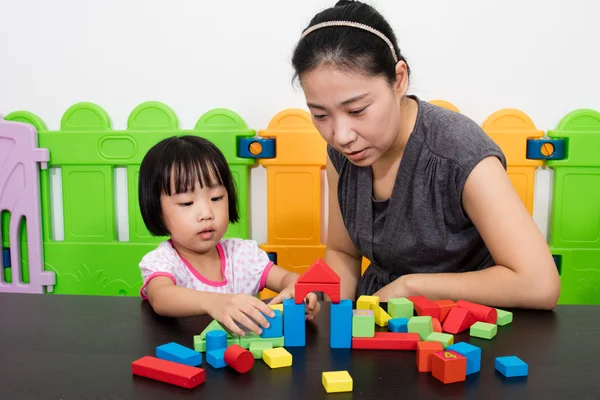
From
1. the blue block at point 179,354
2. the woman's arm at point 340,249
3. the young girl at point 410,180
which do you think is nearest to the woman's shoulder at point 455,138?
the young girl at point 410,180

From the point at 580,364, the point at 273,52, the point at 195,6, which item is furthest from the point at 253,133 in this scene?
the point at 580,364

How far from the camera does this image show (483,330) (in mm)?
716

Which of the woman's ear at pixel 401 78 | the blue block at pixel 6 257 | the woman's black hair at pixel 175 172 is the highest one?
the woman's ear at pixel 401 78

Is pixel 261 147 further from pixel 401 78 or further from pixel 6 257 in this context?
pixel 6 257

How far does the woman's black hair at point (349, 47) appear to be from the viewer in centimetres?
89

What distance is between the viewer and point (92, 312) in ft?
2.68

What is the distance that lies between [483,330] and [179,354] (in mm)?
371

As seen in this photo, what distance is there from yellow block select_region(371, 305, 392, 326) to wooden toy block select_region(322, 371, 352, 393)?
0.57 feet

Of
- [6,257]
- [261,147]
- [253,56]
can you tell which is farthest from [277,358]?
[6,257]

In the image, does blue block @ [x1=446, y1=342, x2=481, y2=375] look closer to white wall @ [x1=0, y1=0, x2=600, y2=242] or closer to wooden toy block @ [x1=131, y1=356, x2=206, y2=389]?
wooden toy block @ [x1=131, y1=356, x2=206, y2=389]

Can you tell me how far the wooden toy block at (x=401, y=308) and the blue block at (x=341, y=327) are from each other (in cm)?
9

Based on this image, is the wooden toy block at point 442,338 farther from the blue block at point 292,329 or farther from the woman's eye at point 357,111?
the woman's eye at point 357,111

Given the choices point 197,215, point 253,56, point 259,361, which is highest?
point 253,56

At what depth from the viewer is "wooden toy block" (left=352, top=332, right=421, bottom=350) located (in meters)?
0.68
